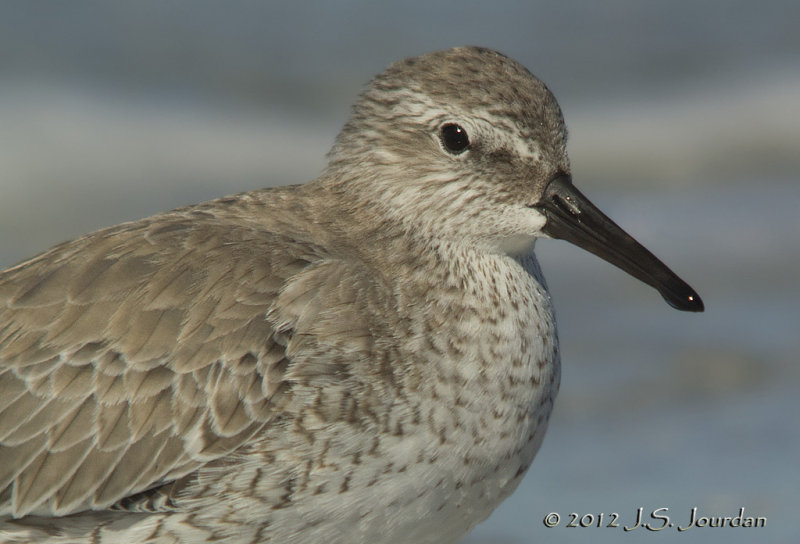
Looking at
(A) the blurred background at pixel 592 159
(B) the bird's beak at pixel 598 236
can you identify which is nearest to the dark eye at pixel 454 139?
(B) the bird's beak at pixel 598 236

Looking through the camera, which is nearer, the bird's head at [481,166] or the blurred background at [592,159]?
the bird's head at [481,166]

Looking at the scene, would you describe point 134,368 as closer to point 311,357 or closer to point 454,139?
point 311,357

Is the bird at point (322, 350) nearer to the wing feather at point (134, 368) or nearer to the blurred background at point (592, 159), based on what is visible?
the wing feather at point (134, 368)

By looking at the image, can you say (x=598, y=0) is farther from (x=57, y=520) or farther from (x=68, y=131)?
(x=57, y=520)

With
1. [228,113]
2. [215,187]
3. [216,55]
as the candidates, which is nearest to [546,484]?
[215,187]

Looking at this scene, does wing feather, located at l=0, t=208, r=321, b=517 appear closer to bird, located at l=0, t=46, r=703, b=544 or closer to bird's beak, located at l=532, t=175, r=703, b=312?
bird, located at l=0, t=46, r=703, b=544

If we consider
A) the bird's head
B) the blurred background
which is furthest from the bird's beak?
the blurred background

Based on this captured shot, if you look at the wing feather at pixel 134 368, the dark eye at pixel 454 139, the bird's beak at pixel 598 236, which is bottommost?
the wing feather at pixel 134 368

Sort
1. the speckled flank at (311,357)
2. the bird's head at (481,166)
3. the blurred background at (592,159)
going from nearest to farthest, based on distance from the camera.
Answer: the speckled flank at (311,357) < the bird's head at (481,166) < the blurred background at (592,159)
